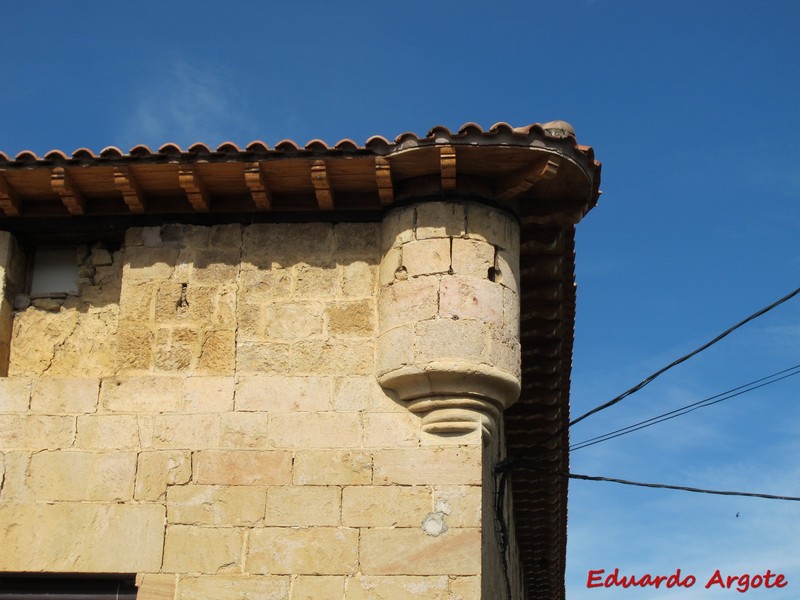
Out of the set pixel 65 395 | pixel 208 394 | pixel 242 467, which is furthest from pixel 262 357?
pixel 65 395

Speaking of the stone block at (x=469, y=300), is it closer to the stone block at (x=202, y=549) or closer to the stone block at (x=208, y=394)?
the stone block at (x=208, y=394)

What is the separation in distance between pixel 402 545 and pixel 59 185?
321cm

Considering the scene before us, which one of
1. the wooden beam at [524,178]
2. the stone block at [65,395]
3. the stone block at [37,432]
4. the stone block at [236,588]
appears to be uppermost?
the wooden beam at [524,178]

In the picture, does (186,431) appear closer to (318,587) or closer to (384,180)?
(318,587)

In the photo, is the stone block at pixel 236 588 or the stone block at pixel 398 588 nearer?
the stone block at pixel 398 588

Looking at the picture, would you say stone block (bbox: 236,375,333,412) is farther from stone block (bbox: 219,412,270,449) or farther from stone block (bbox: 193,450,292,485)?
stone block (bbox: 193,450,292,485)

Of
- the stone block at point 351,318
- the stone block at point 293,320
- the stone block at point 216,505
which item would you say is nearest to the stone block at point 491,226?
the stone block at point 351,318

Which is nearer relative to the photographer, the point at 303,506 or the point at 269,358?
the point at 303,506

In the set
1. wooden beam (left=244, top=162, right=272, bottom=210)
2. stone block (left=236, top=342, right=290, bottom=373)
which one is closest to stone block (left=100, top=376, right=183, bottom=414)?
stone block (left=236, top=342, right=290, bottom=373)

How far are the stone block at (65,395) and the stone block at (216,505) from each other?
84 cm

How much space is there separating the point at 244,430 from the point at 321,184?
1642 mm

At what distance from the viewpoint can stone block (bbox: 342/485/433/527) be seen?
269 inches

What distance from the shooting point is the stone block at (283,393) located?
7223 mm

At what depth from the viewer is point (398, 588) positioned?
21.9 feet
